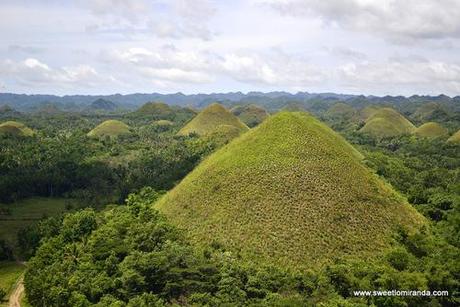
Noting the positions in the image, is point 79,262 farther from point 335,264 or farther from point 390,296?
point 390,296

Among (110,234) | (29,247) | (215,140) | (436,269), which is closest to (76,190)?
(215,140)

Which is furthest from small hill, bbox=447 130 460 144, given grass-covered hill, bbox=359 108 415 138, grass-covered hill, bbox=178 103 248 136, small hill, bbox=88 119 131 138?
small hill, bbox=88 119 131 138

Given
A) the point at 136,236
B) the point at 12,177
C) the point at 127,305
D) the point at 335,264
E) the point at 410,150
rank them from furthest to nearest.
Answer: the point at 410,150
the point at 12,177
the point at 136,236
the point at 335,264
the point at 127,305

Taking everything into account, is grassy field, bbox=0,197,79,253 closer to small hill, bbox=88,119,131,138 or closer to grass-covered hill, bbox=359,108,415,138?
small hill, bbox=88,119,131,138

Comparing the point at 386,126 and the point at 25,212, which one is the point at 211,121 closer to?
the point at 386,126

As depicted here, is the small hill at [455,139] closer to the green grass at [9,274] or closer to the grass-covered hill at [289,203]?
the grass-covered hill at [289,203]

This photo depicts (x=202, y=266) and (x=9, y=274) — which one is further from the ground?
(x=202, y=266)

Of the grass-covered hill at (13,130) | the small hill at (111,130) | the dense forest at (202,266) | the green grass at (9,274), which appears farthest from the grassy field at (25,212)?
the small hill at (111,130)

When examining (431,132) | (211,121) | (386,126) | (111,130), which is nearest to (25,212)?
(211,121)
